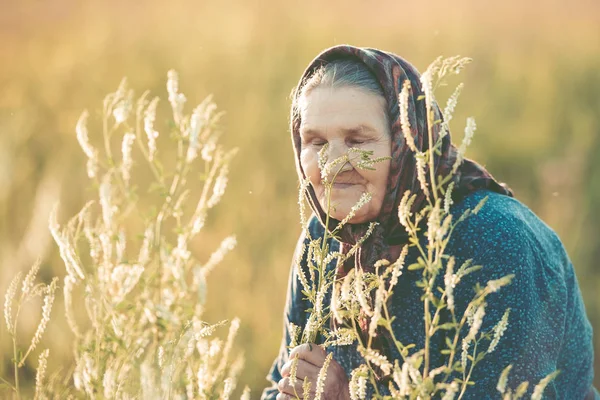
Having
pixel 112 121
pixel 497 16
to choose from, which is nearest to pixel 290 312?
pixel 112 121

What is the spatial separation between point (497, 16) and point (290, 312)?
5546 mm

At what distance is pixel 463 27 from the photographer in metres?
7.30

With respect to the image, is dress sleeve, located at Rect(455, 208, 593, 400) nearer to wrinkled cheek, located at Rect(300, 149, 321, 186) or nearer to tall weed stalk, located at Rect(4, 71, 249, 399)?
wrinkled cheek, located at Rect(300, 149, 321, 186)

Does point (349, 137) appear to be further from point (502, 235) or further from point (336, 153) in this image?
point (502, 235)

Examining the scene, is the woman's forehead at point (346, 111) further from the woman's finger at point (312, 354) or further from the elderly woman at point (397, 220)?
the woman's finger at point (312, 354)

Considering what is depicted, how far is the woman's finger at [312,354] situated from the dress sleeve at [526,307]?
1.47 ft

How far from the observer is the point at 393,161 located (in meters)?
2.26

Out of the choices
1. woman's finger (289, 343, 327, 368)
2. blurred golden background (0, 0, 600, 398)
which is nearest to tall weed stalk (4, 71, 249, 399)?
woman's finger (289, 343, 327, 368)

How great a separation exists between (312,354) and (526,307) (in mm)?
597

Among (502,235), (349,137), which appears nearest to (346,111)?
(349,137)

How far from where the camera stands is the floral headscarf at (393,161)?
2270 millimetres

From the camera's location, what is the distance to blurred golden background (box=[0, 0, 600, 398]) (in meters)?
4.57

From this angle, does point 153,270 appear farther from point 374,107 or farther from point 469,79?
point 469,79

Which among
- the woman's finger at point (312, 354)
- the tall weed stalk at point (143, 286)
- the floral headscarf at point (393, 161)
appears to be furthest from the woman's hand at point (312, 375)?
the tall weed stalk at point (143, 286)
